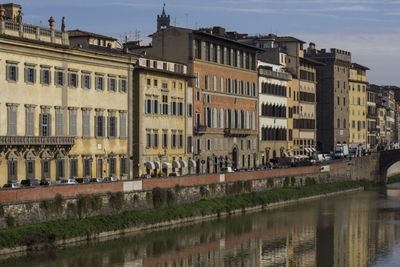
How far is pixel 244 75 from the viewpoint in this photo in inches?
3305

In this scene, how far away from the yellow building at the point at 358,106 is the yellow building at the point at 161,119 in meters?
49.6

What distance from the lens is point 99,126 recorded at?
5856 cm

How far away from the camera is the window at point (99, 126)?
5816cm

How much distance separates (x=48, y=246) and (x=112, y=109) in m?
19.5

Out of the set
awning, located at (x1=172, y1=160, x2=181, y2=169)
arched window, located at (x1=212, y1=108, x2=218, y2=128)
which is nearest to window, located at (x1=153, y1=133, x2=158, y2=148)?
awning, located at (x1=172, y1=160, x2=181, y2=169)

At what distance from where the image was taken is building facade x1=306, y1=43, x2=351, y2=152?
111812 millimetres

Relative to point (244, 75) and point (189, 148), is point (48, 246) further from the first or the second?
point (244, 75)

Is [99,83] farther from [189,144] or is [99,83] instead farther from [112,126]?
[189,144]

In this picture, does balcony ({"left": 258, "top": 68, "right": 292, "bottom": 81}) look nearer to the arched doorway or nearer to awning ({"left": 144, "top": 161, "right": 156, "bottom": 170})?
the arched doorway

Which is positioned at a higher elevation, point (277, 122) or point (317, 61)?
point (317, 61)

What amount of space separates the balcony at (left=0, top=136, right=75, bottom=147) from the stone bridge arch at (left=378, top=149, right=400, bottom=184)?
166ft

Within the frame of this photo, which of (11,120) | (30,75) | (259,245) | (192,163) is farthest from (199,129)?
(259,245)

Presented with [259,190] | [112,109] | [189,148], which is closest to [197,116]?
[189,148]

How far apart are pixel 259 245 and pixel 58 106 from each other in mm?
15249
